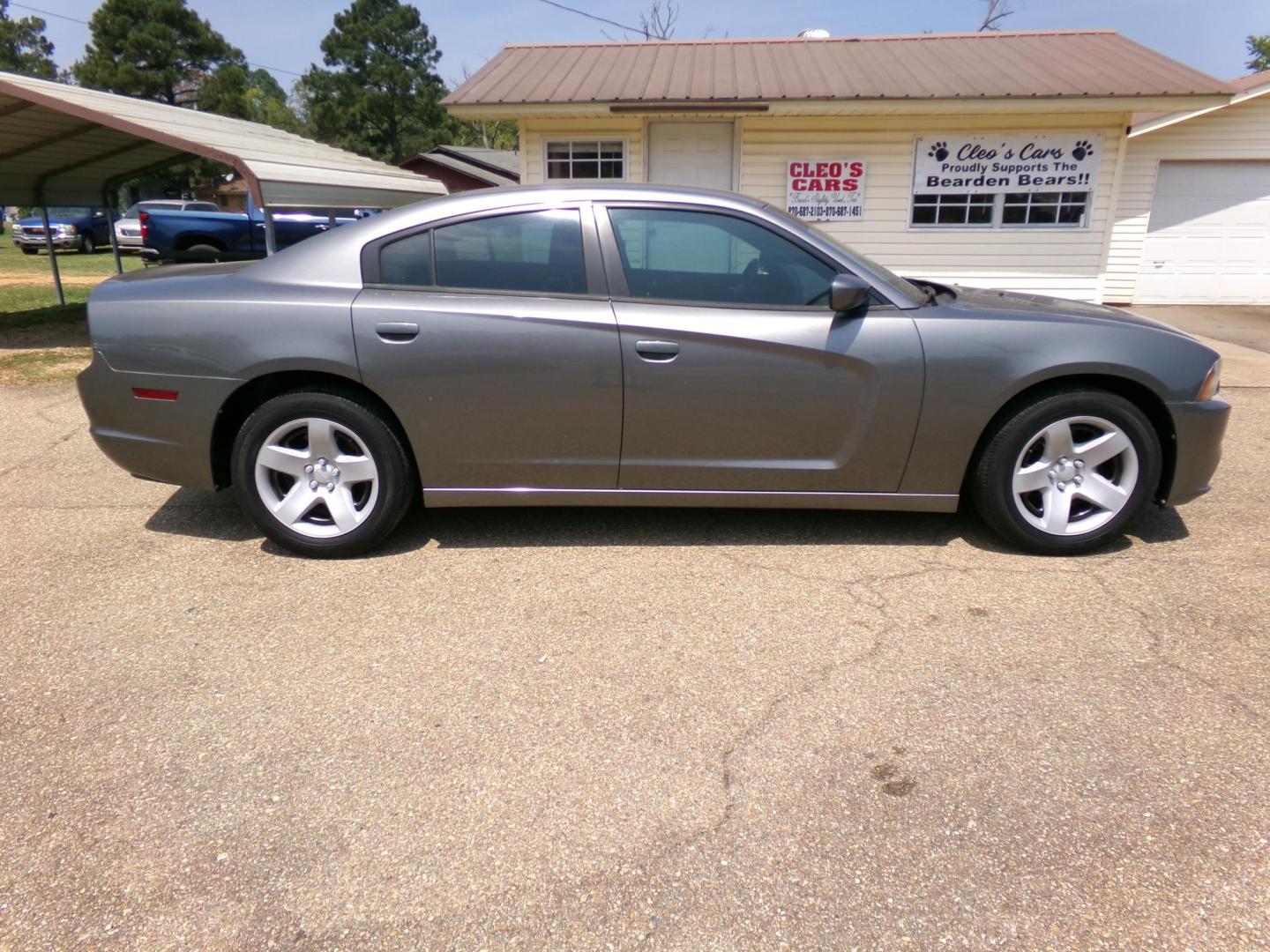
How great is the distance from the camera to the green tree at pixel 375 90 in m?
47.0

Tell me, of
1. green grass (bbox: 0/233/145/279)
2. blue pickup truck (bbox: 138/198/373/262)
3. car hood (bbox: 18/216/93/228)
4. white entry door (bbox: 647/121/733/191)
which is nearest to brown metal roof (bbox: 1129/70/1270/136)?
white entry door (bbox: 647/121/733/191)

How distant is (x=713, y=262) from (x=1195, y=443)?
221cm

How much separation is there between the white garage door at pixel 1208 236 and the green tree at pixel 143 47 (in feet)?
144

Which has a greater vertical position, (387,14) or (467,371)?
(387,14)

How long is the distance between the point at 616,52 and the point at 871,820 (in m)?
12.0

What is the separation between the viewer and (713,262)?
12.3ft

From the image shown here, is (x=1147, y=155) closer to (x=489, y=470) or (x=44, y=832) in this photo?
(x=489, y=470)

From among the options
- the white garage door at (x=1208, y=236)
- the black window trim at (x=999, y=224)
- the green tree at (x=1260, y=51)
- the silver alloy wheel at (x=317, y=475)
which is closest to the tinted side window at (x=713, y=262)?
the silver alloy wheel at (x=317, y=475)

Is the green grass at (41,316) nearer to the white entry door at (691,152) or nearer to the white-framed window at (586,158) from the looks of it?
the white-framed window at (586,158)

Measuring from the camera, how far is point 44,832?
2199mm

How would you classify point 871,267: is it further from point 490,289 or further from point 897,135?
point 897,135

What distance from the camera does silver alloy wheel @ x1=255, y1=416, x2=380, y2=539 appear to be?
371 centimetres

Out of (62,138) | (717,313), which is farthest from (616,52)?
(717,313)

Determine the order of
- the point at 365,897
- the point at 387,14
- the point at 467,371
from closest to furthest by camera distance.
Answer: the point at 365,897 < the point at 467,371 < the point at 387,14
